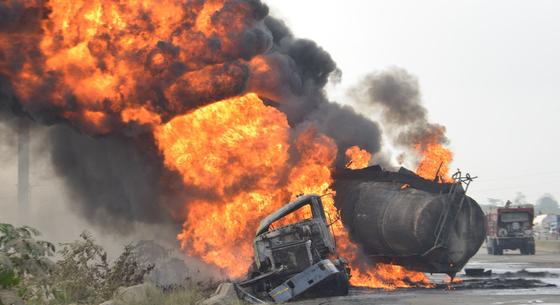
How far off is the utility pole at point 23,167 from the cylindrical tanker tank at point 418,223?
11.5 metres

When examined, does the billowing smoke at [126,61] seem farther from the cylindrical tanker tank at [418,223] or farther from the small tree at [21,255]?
the small tree at [21,255]

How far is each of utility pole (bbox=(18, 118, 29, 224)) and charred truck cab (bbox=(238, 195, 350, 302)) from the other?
10422mm

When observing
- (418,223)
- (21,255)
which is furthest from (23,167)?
(21,255)

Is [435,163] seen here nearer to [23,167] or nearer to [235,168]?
[235,168]

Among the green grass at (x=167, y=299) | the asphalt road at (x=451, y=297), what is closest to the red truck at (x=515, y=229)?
the asphalt road at (x=451, y=297)

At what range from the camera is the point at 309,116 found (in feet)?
82.8

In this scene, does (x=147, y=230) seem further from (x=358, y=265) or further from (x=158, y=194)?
(x=358, y=265)

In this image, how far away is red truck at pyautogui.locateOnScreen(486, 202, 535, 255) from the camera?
4297cm

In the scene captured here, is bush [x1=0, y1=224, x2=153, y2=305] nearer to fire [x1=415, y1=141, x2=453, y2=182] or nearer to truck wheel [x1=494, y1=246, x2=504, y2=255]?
fire [x1=415, y1=141, x2=453, y2=182]

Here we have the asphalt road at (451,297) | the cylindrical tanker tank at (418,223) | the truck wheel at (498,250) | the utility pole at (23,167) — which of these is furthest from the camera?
the truck wheel at (498,250)

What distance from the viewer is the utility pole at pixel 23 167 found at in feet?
75.0

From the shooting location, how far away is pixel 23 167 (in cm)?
2703

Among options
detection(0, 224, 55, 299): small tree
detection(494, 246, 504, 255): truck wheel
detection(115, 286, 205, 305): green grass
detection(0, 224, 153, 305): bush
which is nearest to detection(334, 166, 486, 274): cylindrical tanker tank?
detection(115, 286, 205, 305): green grass

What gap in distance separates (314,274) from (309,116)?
10281 mm
